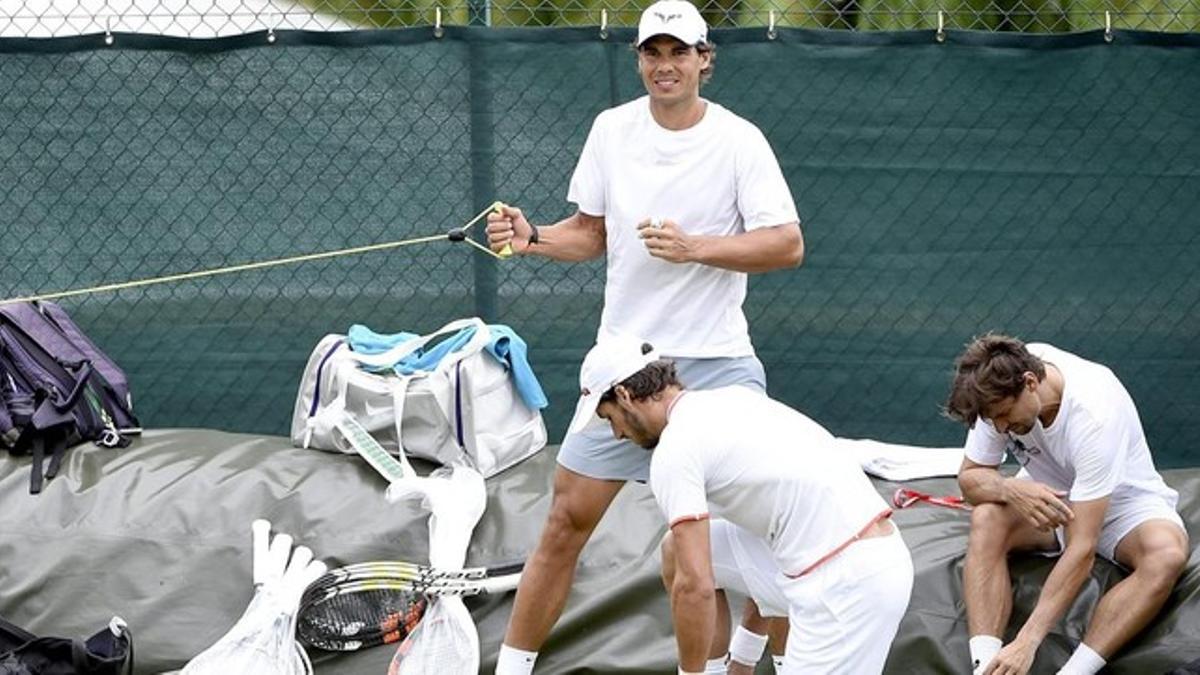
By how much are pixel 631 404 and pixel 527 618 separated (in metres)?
0.87

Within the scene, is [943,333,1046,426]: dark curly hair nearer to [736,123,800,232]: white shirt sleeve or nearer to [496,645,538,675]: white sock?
[736,123,800,232]: white shirt sleeve

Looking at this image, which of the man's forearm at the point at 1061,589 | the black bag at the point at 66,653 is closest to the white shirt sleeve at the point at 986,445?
the man's forearm at the point at 1061,589

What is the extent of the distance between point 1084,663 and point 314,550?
2.10m

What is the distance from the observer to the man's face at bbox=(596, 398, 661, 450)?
16.8 feet

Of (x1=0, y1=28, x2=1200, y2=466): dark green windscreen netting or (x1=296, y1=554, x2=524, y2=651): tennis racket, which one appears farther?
(x1=0, y1=28, x2=1200, y2=466): dark green windscreen netting

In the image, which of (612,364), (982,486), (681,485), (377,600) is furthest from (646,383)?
(377,600)

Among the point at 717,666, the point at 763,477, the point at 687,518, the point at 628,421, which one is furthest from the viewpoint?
the point at 717,666

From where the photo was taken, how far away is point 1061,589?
222 inches

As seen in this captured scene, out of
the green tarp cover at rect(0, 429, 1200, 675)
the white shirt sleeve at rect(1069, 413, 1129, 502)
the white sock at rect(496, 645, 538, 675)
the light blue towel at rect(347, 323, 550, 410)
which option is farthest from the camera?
the light blue towel at rect(347, 323, 550, 410)

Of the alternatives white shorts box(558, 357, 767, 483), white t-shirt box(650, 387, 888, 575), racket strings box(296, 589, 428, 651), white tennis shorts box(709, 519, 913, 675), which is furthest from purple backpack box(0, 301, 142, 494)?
white tennis shorts box(709, 519, 913, 675)

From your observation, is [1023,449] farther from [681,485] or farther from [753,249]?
[681,485]

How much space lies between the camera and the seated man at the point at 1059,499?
562 cm

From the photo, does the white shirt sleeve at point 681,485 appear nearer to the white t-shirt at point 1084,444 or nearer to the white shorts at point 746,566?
the white shorts at point 746,566

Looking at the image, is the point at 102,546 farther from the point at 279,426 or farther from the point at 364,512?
the point at 279,426
